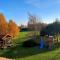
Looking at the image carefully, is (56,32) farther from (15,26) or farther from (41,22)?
(15,26)

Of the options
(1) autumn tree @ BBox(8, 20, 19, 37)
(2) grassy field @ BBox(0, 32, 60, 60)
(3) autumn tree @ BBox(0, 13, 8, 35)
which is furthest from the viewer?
(1) autumn tree @ BBox(8, 20, 19, 37)

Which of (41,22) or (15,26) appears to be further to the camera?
(15,26)

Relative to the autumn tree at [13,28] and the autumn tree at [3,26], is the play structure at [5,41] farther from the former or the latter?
the autumn tree at [13,28]

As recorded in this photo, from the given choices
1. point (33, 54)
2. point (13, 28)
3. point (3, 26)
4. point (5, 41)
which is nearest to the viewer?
point (33, 54)

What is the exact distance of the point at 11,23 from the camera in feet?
112

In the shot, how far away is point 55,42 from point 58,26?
6.99 ft

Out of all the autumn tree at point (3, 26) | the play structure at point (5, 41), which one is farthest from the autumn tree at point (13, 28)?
the play structure at point (5, 41)

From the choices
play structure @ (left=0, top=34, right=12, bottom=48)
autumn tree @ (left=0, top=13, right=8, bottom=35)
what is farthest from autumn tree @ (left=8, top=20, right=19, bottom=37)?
play structure @ (left=0, top=34, right=12, bottom=48)

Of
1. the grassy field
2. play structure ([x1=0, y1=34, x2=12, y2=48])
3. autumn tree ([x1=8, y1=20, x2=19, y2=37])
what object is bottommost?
the grassy field

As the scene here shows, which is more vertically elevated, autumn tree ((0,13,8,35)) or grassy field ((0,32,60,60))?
A: autumn tree ((0,13,8,35))

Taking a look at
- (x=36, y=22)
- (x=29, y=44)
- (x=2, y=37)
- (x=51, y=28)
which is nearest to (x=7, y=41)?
(x=2, y=37)

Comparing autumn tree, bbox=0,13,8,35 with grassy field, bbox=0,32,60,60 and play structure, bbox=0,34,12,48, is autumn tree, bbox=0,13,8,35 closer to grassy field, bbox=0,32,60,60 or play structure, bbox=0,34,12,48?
play structure, bbox=0,34,12,48

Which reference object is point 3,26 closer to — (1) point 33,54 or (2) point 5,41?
(2) point 5,41

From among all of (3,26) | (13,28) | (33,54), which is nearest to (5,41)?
(33,54)
